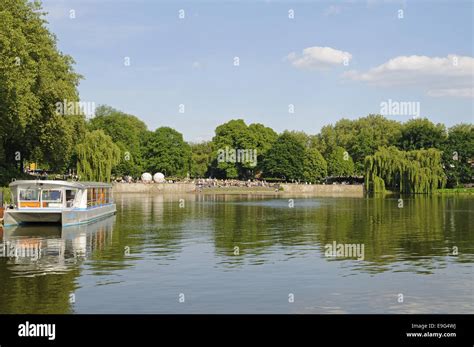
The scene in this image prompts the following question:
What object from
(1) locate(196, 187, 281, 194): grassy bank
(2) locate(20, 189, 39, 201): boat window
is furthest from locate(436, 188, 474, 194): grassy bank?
(2) locate(20, 189, 39, 201): boat window

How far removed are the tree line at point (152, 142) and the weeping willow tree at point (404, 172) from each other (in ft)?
0.63

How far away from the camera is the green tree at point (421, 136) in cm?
13512

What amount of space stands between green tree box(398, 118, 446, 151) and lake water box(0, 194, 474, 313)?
96.3 meters

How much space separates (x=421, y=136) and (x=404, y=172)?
85.7ft

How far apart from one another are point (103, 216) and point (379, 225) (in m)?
22.0

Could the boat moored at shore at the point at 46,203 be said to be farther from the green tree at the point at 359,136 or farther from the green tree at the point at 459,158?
the green tree at the point at 359,136

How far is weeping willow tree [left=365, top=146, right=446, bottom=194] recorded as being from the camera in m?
112

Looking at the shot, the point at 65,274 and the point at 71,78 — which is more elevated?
the point at 71,78

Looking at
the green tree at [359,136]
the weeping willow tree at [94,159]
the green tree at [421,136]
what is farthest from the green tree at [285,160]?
the weeping willow tree at [94,159]

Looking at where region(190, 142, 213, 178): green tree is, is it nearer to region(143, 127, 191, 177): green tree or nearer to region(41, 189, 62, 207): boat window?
region(143, 127, 191, 177): green tree
